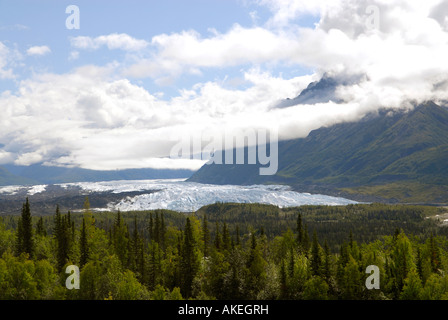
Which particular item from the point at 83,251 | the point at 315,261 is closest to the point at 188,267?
the point at 83,251

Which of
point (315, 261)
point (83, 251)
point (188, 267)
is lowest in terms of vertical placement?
point (188, 267)

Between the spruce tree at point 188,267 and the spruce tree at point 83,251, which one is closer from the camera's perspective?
the spruce tree at point 188,267

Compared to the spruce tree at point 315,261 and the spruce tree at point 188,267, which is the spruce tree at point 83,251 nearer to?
the spruce tree at point 188,267

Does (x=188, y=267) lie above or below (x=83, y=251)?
below

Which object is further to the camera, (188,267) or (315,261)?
(188,267)

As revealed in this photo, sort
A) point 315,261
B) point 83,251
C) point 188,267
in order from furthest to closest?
point 83,251, point 188,267, point 315,261

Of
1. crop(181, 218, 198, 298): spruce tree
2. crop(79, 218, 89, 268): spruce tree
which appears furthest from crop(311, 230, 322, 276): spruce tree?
crop(79, 218, 89, 268): spruce tree

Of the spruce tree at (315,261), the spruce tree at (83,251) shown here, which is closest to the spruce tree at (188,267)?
the spruce tree at (83,251)

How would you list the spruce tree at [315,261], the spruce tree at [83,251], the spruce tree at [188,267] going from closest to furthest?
the spruce tree at [315,261] → the spruce tree at [188,267] → the spruce tree at [83,251]

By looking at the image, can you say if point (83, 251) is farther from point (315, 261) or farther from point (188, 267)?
point (315, 261)
